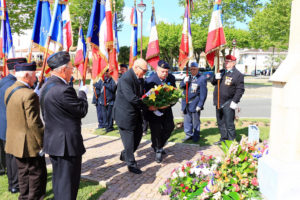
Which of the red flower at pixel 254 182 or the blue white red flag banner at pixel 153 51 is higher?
the blue white red flag banner at pixel 153 51

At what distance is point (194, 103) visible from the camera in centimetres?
725

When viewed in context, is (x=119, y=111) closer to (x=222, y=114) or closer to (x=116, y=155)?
(x=116, y=155)

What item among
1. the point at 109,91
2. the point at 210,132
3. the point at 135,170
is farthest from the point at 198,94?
the point at 135,170

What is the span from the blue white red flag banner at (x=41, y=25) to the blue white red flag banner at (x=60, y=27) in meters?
0.28

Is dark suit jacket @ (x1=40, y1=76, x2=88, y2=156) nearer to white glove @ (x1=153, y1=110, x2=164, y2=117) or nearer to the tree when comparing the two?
white glove @ (x1=153, y1=110, x2=164, y2=117)

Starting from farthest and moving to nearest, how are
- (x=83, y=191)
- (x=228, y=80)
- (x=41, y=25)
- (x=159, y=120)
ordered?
(x=228, y=80) → (x=159, y=120) → (x=41, y=25) → (x=83, y=191)

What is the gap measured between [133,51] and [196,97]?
123 inches

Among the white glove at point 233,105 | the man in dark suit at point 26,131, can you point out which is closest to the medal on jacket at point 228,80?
the white glove at point 233,105

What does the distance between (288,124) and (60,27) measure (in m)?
4.54

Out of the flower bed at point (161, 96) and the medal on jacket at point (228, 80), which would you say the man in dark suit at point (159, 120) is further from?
the medal on jacket at point (228, 80)

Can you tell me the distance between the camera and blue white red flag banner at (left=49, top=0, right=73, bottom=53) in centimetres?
508

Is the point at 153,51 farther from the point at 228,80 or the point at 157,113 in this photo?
the point at 157,113

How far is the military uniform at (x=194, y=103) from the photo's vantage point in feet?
23.5

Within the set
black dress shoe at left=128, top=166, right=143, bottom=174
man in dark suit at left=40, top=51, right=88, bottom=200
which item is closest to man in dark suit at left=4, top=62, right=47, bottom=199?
man in dark suit at left=40, top=51, right=88, bottom=200
